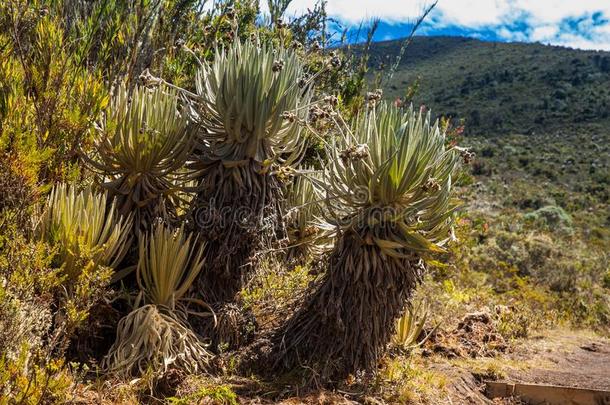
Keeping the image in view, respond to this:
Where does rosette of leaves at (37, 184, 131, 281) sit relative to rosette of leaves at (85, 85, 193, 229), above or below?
below

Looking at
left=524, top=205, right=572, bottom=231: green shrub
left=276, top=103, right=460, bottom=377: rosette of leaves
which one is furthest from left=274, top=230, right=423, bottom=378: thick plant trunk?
left=524, top=205, right=572, bottom=231: green shrub

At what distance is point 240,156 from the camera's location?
4410 millimetres

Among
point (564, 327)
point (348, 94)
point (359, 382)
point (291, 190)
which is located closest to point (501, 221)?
point (564, 327)

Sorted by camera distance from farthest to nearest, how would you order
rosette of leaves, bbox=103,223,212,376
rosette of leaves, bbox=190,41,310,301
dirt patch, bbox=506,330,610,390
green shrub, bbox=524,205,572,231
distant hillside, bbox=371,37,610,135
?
distant hillside, bbox=371,37,610,135 < green shrub, bbox=524,205,572,231 < dirt patch, bbox=506,330,610,390 < rosette of leaves, bbox=190,41,310,301 < rosette of leaves, bbox=103,223,212,376

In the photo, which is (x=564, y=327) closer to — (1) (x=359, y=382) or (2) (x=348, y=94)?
(2) (x=348, y=94)

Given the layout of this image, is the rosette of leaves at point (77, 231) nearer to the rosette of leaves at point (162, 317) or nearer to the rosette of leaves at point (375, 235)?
the rosette of leaves at point (162, 317)

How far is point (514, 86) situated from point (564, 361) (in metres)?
36.7

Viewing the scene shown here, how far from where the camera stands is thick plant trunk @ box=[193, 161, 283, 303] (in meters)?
4.38

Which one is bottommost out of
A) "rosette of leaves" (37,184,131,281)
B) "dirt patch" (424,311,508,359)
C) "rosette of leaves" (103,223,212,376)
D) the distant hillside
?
"dirt patch" (424,311,508,359)

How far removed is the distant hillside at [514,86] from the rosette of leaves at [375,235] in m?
28.0

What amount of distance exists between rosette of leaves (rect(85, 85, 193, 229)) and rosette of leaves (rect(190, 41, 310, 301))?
179 millimetres

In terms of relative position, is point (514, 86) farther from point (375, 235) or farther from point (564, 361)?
point (375, 235)

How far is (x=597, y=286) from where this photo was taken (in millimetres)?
11398

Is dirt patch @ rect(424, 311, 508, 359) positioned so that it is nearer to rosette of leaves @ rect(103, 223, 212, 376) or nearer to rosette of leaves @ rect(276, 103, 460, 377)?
rosette of leaves @ rect(276, 103, 460, 377)
